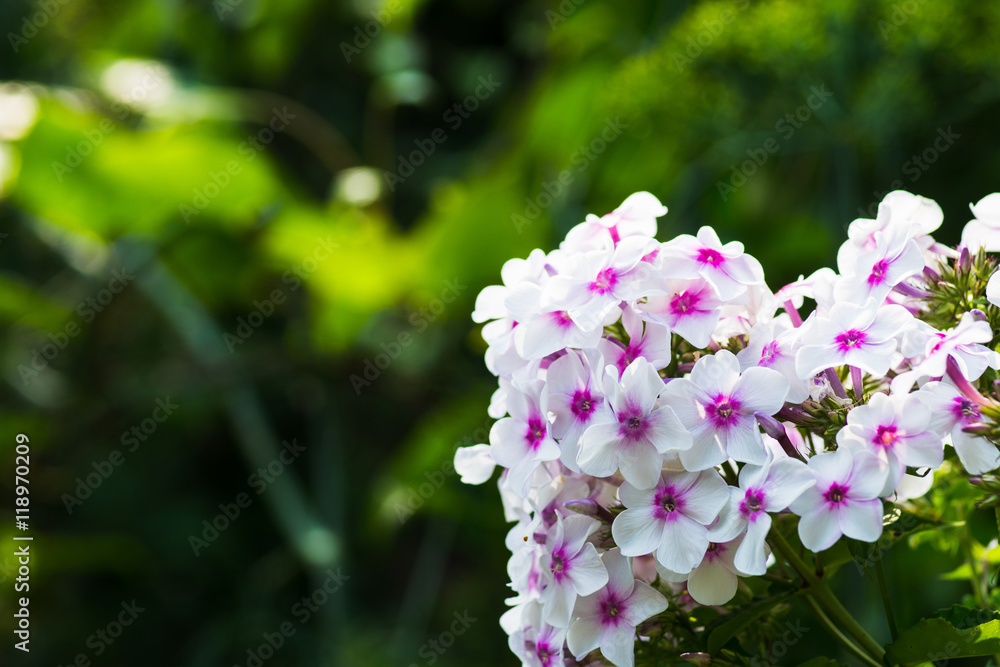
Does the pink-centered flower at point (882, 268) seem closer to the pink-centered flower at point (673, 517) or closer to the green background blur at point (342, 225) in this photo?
the pink-centered flower at point (673, 517)

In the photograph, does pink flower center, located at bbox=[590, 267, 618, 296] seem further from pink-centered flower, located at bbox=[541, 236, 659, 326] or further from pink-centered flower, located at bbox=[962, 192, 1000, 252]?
pink-centered flower, located at bbox=[962, 192, 1000, 252]

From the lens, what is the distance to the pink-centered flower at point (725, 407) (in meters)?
0.39

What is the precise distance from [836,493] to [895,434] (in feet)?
0.12

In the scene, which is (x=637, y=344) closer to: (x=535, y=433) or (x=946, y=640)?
(x=535, y=433)

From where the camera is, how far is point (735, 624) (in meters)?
0.41

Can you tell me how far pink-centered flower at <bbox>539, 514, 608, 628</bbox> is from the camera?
0.41 m

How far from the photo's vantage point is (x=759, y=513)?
375mm

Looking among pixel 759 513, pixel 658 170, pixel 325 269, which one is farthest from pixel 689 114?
pixel 759 513

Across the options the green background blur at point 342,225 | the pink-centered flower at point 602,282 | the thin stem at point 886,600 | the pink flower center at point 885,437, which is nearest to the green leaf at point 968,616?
the thin stem at point 886,600

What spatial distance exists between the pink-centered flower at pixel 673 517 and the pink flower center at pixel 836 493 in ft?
0.14

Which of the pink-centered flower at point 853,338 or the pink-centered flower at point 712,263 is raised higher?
the pink-centered flower at point 712,263

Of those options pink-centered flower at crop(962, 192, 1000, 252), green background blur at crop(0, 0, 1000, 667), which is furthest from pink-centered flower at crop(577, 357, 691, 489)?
green background blur at crop(0, 0, 1000, 667)

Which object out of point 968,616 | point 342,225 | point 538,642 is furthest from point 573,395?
point 342,225

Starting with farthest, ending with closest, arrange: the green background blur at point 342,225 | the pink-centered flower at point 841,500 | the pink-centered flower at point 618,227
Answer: the green background blur at point 342,225 < the pink-centered flower at point 618,227 < the pink-centered flower at point 841,500
